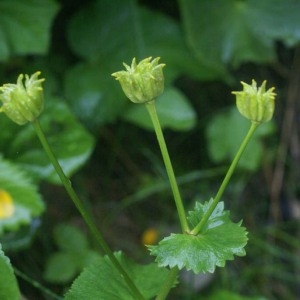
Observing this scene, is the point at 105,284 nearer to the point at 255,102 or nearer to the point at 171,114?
the point at 255,102

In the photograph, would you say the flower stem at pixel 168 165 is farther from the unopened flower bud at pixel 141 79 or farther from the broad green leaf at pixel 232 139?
the broad green leaf at pixel 232 139

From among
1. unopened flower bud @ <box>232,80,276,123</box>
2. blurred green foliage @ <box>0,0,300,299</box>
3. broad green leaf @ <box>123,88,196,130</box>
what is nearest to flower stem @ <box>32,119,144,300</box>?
unopened flower bud @ <box>232,80,276,123</box>

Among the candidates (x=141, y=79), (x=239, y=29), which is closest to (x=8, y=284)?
(x=141, y=79)

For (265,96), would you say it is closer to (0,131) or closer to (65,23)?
(0,131)

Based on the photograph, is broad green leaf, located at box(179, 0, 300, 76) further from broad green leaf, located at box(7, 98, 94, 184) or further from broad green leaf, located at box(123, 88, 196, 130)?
broad green leaf, located at box(7, 98, 94, 184)

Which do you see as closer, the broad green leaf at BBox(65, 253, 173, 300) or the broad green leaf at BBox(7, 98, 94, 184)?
the broad green leaf at BBox(65, 253, 173, 300)

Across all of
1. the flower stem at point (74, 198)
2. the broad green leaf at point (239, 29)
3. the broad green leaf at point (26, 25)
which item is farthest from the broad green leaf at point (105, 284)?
the broad green leaf at point (239, 29)
